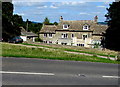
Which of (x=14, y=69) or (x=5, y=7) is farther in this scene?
(x=5, y=7)

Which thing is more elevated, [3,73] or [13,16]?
[13,16]

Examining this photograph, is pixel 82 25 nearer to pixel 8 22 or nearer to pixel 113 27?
pixel 113 27

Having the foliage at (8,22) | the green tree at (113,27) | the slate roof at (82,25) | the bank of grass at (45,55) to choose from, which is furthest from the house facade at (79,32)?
the bank of grass at (45,55)

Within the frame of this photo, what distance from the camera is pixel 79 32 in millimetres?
51531

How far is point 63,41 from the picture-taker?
171 ft

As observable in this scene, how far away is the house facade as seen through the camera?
5053 centimetres

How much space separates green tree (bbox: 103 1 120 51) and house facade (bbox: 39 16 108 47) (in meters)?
7.15

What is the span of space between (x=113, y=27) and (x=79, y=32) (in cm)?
1351

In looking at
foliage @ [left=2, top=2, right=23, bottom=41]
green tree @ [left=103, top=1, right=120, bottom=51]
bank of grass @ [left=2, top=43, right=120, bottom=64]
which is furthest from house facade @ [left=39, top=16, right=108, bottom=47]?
bank of grass @ [left=2, top=43, right=120, bottom=64]

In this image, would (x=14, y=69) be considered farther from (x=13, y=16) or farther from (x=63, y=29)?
(x=63, y=29)

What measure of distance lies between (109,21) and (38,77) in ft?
115

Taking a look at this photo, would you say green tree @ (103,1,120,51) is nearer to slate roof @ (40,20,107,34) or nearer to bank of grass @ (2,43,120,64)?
slate roof @ (40,20,107,34)

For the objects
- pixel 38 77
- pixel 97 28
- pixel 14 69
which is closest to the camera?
pixel 38 77

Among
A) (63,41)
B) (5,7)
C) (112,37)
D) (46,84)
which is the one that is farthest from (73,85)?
(63,41)
